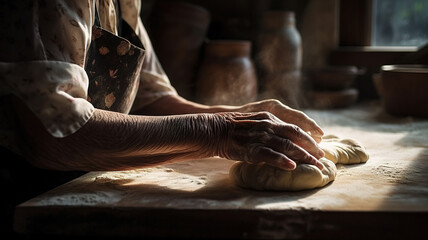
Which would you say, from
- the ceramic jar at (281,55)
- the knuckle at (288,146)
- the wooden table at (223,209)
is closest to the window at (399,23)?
the ceramic jar at (281,55)

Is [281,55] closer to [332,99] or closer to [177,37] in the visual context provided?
[332,99]

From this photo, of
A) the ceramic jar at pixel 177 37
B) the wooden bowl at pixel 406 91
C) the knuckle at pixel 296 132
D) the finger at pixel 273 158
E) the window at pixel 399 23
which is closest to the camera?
the finger at pixel 273 158

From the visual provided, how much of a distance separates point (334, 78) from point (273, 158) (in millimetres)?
2993

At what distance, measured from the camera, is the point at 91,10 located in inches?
72.6

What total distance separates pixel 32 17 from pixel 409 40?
4.41 meters

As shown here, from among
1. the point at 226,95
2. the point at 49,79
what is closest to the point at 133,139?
the point at 49,79

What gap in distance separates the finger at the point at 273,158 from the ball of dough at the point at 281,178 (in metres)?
0.04

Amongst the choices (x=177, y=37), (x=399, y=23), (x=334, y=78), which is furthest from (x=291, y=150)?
(x=399, y=23)

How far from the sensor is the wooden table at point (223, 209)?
1.54m

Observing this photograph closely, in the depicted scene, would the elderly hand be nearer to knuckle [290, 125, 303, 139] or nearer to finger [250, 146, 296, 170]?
knuckle [290, 125, 303, 139]

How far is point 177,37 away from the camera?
4.68m

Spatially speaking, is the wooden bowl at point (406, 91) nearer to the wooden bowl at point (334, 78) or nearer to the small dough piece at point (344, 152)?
the wooden bowl at point (334, 78)

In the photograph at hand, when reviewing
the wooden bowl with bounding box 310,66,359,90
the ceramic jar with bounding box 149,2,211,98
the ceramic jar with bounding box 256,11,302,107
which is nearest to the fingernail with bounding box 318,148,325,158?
the wooden bowl with bounding box 310,66,359,90

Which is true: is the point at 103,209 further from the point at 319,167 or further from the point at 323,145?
the point at 323,145
